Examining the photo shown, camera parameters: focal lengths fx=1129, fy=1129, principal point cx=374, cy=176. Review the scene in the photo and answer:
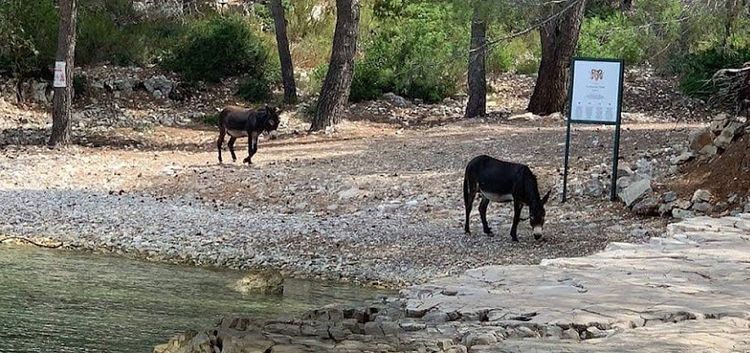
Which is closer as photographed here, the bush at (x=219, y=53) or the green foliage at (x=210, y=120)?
the green foliage at (x=210, y=120)

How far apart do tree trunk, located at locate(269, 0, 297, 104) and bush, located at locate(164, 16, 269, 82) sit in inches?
84.0

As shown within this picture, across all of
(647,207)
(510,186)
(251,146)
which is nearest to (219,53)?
(251,146)

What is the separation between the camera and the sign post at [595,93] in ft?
48.1

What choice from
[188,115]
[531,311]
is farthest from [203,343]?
[188,115]

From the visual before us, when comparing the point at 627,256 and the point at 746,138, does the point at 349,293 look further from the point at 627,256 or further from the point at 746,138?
the point at 746,138

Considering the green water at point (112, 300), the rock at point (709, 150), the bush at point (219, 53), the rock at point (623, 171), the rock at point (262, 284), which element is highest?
the bush at point (219, 53)

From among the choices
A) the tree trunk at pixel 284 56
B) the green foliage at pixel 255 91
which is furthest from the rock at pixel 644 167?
the green foliage at pixel 255 91

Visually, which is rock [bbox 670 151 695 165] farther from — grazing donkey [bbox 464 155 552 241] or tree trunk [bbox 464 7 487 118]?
tree trunk [bbox 464 7 487 118]

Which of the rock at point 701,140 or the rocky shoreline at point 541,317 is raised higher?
the rock at point 701,140

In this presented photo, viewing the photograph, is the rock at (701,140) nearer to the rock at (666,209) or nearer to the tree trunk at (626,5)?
the rock at (666,209)

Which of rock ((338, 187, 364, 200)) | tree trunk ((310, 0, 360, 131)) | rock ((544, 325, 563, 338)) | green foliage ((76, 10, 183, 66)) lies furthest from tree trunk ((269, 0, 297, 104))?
rock ((544, 325, 563, 338))

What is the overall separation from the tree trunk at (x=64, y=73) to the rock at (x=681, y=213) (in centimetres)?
1209

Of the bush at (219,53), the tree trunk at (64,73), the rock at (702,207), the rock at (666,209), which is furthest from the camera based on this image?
the bush at (219,53)

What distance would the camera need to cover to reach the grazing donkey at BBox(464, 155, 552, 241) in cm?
1290
